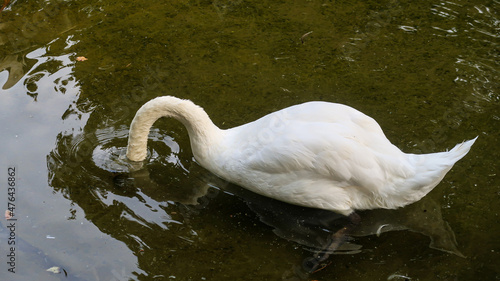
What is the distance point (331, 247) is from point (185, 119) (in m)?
1.54

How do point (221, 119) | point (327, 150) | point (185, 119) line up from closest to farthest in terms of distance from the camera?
1. point (327, 150)
2. point (185, 119)
3. point (221, 119)

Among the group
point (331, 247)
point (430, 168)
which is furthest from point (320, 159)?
point (430, 168)

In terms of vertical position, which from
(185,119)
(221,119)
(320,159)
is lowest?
(221,119)

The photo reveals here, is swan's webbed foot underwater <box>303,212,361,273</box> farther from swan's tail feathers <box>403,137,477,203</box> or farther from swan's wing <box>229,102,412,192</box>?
swan's tail feathers <box>403,137,477,203</box>

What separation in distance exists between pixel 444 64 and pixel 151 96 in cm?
311

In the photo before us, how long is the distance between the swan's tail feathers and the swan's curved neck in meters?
1.56

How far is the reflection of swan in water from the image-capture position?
4.32 m

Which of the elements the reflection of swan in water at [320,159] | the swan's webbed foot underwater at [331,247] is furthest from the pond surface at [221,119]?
the reflection of swan in water at [320,159]

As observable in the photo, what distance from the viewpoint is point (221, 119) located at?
5.52 m

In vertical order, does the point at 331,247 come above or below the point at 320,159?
below

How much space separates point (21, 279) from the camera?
4.07 m

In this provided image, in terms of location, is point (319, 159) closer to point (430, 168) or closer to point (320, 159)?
point (320, 159)

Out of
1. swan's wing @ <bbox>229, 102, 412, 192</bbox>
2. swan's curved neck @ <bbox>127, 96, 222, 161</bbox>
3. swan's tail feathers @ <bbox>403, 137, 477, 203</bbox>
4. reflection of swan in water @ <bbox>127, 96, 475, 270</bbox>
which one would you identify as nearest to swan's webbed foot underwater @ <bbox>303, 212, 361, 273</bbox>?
reflection of swan in water @ <bbox>127, 96, 475, 270</bbox>

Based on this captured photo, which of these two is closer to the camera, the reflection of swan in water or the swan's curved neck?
the reflection of swan in water
